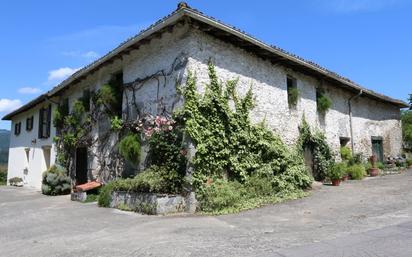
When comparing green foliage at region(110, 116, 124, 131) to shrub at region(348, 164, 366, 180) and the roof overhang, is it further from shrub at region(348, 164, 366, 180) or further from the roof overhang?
shrub at region(348, 164, 366, 180)

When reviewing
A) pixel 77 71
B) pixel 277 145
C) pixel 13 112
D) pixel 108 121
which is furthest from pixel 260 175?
pixel 13 112

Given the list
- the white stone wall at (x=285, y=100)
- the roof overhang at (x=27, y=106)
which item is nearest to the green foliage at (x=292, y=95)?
the white stone wall at (x=285, y=100)

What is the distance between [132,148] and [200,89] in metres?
2.88

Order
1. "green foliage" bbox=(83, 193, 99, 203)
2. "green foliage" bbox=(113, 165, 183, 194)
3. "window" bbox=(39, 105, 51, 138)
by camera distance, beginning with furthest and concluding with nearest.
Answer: "window" bbox=(39, 105, 51, 138), "green foliage" bbox=(83, 193, 99, 203), "green foliage" bbox=(113, 165, 183, 194)

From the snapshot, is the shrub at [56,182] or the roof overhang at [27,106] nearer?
the shrub at [56,182]

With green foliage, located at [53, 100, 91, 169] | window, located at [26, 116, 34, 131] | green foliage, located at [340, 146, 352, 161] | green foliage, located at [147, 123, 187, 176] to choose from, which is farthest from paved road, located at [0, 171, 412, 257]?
window, located at [26, 116, 34, 131]

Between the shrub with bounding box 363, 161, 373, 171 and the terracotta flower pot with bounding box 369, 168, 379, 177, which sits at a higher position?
the shrub with bounding box 363, 161, 373, 171

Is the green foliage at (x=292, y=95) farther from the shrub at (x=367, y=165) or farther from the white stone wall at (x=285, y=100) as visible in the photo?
the shrub at (x=367, y=165)

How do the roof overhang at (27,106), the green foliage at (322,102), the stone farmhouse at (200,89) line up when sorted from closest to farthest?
the stone farmhouse at (200,89) → the green foliage at (322,102) → the roof overhang at (27,106)

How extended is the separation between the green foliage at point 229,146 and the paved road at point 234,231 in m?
1.13

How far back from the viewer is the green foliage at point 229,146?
398 inches

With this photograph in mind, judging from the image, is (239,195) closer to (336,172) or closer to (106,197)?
(106,197)

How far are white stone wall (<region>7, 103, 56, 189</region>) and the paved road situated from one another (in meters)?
8.97

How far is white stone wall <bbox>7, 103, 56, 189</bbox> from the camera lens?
19.7 meters
